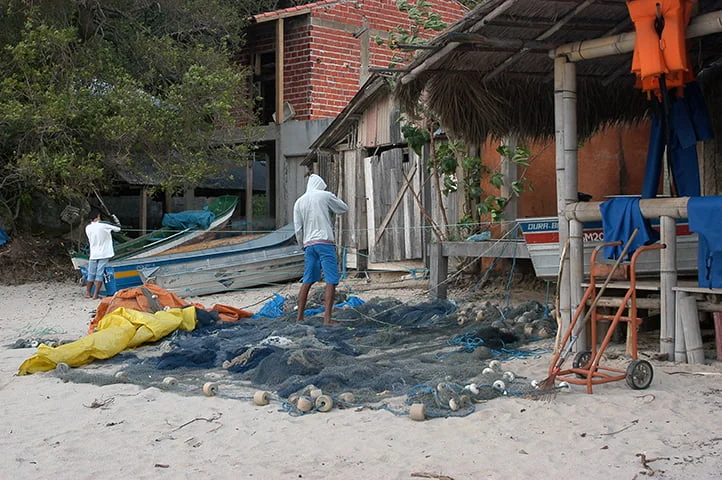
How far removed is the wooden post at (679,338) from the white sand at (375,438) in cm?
11

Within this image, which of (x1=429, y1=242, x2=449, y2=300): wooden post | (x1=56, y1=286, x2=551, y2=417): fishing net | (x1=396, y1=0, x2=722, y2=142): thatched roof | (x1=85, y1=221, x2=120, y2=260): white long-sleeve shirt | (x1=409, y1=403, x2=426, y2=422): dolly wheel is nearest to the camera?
(x1=409, y1=403, x2=426, y2=422): dolly wheel

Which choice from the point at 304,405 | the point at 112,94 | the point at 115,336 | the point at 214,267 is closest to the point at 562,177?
the point at 304,405

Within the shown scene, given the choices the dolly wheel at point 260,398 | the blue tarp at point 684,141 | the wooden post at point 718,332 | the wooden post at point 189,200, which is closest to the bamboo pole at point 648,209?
the blue tarp at point 684,141

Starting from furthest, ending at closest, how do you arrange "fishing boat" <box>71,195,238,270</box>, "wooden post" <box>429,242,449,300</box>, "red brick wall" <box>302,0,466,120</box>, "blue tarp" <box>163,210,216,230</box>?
1. "red brick wall" <box>302,0,466,120</box>
2. "blue tarp" <box>163,210,216,230</box>
3. "fishing boat" <box>71,195,238,270</box>
4. "wooden post" <box>429,242,449,300</box>

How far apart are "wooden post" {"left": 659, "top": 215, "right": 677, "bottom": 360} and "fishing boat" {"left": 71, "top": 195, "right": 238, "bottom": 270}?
1071cm

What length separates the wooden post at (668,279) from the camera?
6.86m

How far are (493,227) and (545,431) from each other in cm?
701

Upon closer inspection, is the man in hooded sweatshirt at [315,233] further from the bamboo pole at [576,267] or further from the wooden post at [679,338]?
the wooden post at [679,338]

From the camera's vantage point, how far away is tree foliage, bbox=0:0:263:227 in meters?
14.9

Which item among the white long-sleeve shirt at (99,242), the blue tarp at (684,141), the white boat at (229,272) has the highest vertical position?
the blue tarp at (684,141)

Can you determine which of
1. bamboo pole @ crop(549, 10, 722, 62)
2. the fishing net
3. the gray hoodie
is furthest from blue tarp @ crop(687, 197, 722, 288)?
the gray hoodie

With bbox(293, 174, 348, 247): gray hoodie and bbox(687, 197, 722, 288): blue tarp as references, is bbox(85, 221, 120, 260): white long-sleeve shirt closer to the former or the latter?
bbox(293, 174, 348, 247): gray hoodie

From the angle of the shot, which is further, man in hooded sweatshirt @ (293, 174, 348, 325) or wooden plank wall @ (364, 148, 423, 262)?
wooden plank wall @ (364, 148, 423, 262)

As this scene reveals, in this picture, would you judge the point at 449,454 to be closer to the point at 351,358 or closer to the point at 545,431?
the point at 545,431
